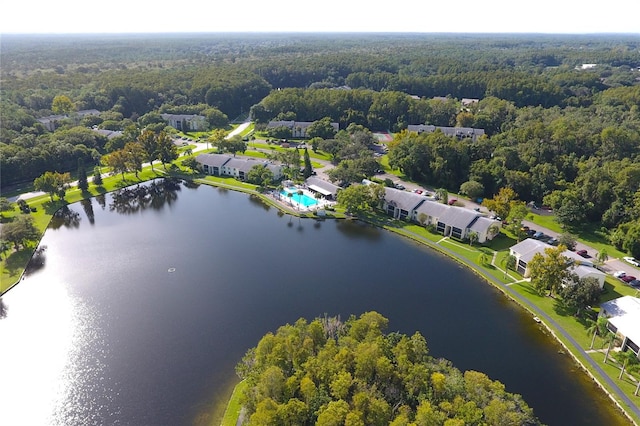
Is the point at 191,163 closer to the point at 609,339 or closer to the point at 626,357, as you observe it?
the point at 609,339

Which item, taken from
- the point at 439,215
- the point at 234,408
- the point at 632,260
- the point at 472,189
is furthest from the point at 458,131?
the point at 234,408

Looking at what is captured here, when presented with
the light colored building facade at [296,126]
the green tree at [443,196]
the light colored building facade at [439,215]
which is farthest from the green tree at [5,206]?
the green tree at [443,196]

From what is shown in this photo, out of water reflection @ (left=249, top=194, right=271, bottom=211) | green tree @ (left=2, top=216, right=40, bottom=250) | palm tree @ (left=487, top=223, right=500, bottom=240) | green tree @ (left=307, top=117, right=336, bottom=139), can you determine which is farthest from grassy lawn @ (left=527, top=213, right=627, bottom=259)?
green tree @ (left=2, top=216, right=40, bottom=250)

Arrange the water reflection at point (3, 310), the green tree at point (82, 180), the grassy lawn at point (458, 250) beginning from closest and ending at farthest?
1. the grassy lawn at point (458, 250)
2. the water reflection at point (3, 310)
3. the green tree at point (82, 180)

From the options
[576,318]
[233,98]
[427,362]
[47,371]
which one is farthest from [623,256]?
[233,98]

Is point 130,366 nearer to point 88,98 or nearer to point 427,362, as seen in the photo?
point 427,362

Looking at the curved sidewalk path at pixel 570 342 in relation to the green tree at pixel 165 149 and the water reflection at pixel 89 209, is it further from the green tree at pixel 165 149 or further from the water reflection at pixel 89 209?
the green tree at pixel 165 149

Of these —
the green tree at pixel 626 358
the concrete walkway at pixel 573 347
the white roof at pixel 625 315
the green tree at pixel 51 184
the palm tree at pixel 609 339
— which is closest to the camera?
the concrete walkway at pixel 573 347

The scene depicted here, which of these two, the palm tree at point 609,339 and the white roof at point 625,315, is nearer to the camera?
the palm tree at point 609,339
